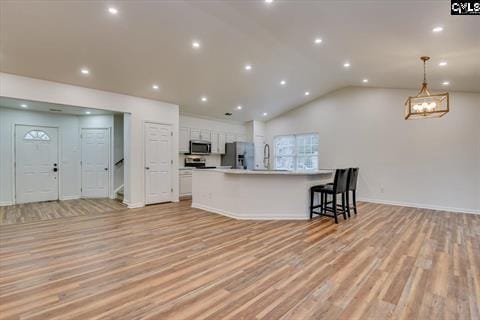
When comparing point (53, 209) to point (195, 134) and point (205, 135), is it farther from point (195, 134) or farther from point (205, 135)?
point (205, 135)

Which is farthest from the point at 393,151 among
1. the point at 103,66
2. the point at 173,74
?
the point at 103,66

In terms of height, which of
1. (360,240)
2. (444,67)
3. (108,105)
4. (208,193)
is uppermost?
(444,67)

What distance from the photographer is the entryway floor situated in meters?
4.92

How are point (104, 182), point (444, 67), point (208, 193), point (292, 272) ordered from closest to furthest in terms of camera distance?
point (292, 272), point (444, 67), point (208, 193), point (104, 182)

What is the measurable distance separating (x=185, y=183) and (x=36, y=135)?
4213 mm

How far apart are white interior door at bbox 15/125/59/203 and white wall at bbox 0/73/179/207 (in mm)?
2509

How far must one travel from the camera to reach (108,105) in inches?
222

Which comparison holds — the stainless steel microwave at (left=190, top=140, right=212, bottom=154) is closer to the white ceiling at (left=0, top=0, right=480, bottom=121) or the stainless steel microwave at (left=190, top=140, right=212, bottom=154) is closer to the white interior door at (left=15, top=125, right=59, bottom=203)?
the white ceiling at (left=0, top=0, right=480, bottom=121)

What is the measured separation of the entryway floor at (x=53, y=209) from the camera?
4.92 meters

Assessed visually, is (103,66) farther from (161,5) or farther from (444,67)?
(444,67)

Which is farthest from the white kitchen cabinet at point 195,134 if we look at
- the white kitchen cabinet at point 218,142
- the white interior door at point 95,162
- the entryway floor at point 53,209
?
the entryway floor at point 53,209

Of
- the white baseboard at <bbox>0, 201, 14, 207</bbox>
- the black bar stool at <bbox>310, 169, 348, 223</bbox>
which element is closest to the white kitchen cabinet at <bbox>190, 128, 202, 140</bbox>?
the black bar stool at <bbox>310, 169, 348, 223</bbox>

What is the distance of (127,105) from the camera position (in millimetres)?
5922

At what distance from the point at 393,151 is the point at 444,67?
2491 millimetres
